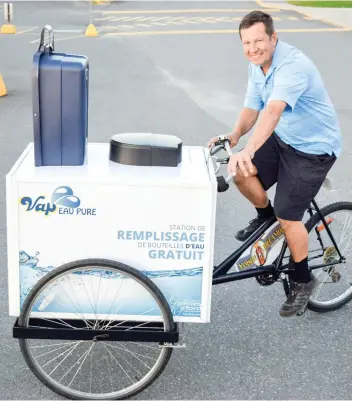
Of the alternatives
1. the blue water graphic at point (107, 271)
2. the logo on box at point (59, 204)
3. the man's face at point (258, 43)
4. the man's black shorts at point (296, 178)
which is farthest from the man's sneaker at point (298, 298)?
the logo on box at point (59, 204)

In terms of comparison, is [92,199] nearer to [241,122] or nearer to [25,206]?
[25,206]

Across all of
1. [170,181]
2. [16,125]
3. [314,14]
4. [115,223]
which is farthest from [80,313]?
[314,14]

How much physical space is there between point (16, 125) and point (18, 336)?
5.82 meters

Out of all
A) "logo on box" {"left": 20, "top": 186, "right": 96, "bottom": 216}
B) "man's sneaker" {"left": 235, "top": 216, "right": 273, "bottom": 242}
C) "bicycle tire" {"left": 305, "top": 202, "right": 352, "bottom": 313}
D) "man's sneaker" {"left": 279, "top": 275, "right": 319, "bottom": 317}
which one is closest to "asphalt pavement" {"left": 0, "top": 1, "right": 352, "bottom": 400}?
"bicycle tire" {"left": 305, "top": 202, "right": 352, "bottom": 313}

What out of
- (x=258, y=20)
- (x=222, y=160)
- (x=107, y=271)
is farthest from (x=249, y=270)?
(x=258, y=20)

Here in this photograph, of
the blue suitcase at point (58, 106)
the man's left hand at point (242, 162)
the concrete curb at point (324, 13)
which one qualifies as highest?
the blue suitcase at point (58, 106)

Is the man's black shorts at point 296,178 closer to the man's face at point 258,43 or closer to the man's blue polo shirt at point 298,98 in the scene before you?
the man's blue polo shirt at point 298,98

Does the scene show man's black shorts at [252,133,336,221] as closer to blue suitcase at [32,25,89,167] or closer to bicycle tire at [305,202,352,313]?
bicycle tire at [305,202,352,313]

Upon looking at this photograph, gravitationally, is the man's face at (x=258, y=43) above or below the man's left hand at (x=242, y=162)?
above

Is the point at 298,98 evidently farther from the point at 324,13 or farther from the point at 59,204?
the point at 324,13

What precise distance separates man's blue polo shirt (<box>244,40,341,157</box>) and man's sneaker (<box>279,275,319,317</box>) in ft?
2.64

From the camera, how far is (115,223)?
10.4 ft

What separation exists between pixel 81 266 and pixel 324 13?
2260 centimetres

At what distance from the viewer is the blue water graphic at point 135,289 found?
327 centimetres
